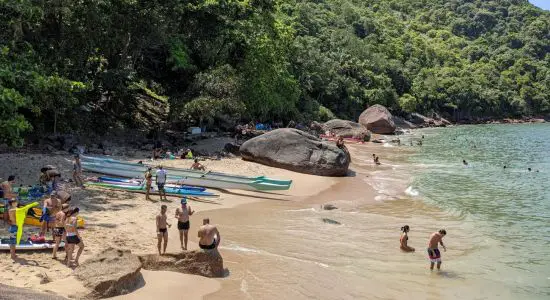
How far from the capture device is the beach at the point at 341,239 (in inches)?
417

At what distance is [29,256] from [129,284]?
9.00ft

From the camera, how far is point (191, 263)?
10820 millimetres

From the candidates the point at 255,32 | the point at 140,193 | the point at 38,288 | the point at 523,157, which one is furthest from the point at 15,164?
the point at 523,157

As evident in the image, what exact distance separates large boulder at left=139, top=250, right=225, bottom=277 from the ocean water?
48 centimetres

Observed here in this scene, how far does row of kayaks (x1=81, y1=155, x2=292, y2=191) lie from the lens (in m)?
20.7

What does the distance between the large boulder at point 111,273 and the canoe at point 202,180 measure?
10367 millimetres

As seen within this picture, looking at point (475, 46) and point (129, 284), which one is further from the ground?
point (475, 46)

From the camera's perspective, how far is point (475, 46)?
124 metres

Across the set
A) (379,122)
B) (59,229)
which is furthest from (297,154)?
(379,122)

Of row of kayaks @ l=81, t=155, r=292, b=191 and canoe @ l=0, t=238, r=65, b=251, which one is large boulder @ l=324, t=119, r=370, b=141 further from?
canoe @ l=0, t=238, r=65, b=251

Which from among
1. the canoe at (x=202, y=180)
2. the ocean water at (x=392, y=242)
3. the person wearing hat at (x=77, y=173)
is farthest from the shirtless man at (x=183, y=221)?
the canoe at (x=202, y=180)

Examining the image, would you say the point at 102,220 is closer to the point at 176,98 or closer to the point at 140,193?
the point at 140,193

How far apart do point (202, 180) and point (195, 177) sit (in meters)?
0.32

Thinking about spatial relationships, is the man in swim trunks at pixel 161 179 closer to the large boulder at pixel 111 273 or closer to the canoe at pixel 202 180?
the canoe at pixel 202 180
